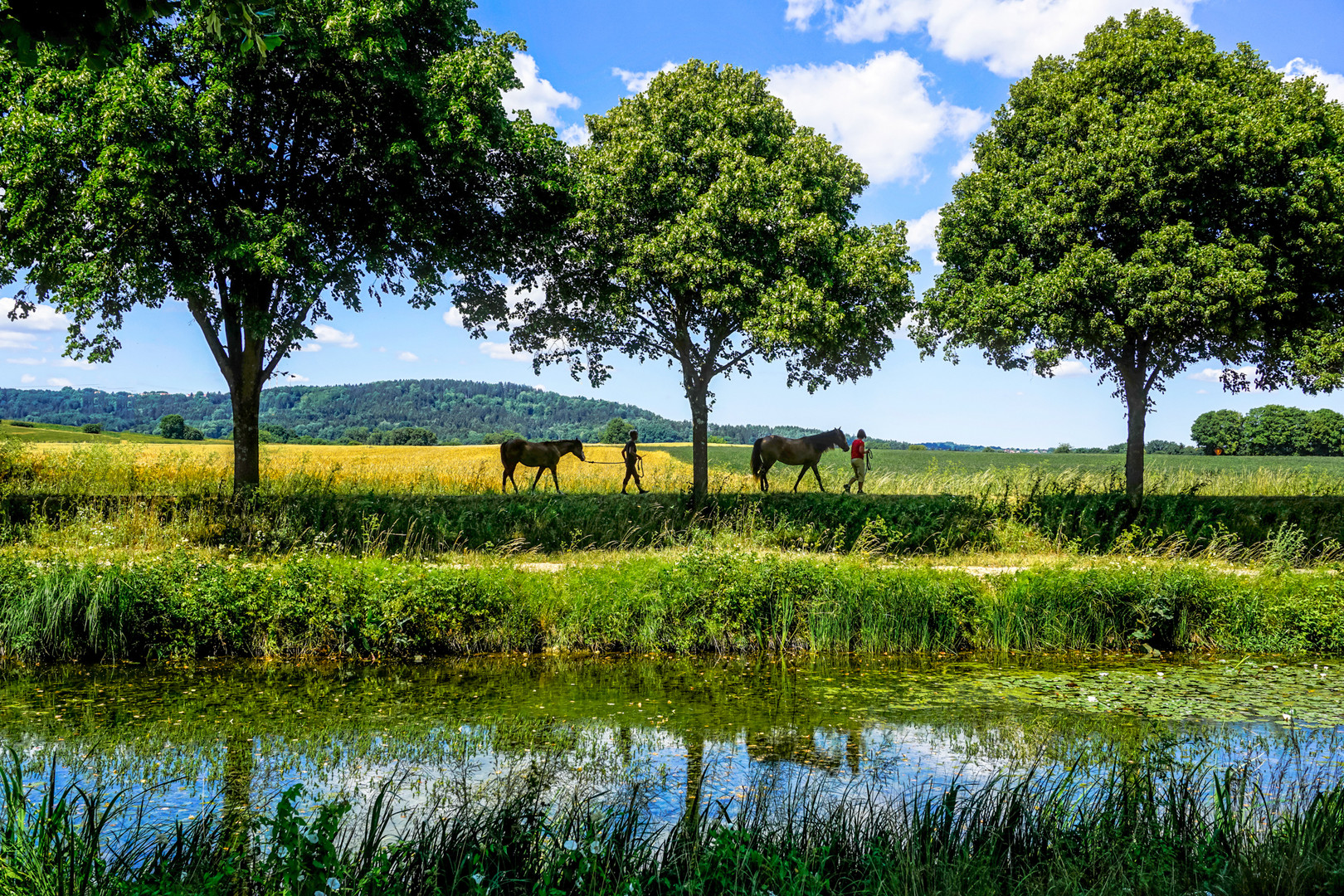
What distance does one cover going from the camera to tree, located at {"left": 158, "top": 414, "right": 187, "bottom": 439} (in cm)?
7938

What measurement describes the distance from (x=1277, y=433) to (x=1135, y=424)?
8180 cm

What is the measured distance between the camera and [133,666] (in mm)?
10727

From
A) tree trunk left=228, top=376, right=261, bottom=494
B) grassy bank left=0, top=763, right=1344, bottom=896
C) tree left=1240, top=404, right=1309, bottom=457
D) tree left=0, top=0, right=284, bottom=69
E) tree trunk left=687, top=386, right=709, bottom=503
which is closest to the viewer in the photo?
grassy bank left=0, top=763, right=1344, bottom=896

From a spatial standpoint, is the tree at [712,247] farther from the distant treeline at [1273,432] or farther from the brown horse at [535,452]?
the distant treeline at [1273,432]

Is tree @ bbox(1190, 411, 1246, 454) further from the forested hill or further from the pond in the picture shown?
the pond

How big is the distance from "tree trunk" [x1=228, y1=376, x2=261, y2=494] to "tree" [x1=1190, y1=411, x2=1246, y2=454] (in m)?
97.4

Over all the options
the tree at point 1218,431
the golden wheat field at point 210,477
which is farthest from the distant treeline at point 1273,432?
the golden wheat field at point 210,477

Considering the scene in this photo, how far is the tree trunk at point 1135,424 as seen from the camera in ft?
79.2

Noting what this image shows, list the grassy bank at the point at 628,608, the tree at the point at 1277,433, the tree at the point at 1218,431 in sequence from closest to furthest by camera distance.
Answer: the grassy bank at the point at 628,608
the tree at the point at 1277,433
the tree at the point at 1218,431

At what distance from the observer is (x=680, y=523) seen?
19016 mm

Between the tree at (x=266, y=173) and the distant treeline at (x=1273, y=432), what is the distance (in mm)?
90440

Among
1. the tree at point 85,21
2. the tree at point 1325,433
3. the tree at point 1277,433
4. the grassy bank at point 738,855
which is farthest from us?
the tree at point 1277,433

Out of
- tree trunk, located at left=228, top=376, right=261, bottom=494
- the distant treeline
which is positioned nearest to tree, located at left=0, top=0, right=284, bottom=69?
tree trunk, located at left=228, top=376, right=261, bottom=494

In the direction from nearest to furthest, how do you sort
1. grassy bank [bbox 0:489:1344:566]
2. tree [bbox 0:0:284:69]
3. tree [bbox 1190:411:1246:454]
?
tree [bbox 0:0:284:69] < grassy bank [bbox 0:489:1344:566] < tree [bbox 1190:411:1246:454]
